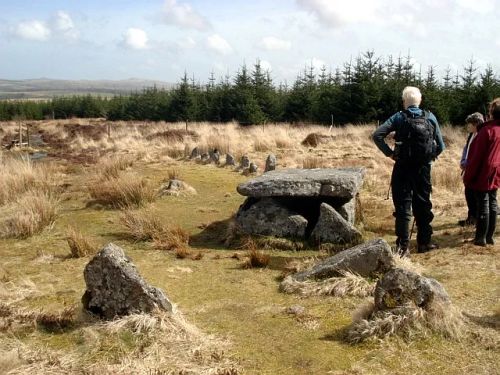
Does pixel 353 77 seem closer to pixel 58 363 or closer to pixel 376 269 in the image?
pixel 376 269

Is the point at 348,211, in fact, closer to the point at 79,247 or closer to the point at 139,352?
the point at 79,247

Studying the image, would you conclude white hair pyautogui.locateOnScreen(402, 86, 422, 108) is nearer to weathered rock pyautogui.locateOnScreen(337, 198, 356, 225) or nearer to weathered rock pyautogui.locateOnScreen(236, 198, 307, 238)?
→ weathered rock pyautogui.locateOnScreen(337, 198, 356, 225)

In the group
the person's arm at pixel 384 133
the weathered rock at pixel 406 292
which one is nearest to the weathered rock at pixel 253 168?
the person's arm at pixel 384 133

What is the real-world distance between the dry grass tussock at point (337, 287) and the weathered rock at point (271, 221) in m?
1.91

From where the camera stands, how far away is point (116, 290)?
457 cm

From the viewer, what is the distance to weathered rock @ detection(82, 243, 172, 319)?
447cm

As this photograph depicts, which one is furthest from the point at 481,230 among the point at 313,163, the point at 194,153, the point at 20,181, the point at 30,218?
the point at 194,153

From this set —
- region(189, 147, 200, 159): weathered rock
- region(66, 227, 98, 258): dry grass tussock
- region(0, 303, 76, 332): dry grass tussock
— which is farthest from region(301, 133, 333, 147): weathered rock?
region(0, 303, 76, 332): dry grass tussock

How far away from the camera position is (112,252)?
→ 15.4 feet

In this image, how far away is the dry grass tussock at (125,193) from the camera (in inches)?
379

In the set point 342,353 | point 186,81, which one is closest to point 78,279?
point 342,353

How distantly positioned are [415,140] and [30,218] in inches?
231

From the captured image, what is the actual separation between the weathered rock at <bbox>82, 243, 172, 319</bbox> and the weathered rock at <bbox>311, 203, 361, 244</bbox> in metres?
3.11

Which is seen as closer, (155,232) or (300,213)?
(155,232)
